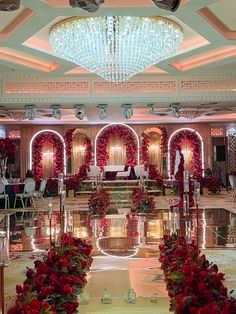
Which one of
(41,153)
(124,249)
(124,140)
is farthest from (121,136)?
(124,249)

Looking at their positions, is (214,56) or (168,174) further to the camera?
(168,174)

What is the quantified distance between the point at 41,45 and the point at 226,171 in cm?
1433

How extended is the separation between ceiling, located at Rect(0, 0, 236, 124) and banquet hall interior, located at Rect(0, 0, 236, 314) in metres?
0.02

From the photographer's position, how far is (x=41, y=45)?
7.37 metres

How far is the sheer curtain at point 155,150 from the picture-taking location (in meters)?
19.8

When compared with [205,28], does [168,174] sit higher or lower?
lower

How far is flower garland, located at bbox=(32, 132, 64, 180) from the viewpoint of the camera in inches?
754

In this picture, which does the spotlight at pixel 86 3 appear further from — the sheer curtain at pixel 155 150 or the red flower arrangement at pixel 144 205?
the sheer curtain at pixel 155 150

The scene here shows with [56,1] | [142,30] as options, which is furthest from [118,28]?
[56,1]

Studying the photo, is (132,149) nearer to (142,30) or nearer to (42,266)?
(142,30)

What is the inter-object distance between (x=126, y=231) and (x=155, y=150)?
12.2 m

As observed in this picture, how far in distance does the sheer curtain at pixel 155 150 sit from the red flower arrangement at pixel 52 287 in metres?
15.5

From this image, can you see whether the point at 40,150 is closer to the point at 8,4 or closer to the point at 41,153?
the point at 41,153

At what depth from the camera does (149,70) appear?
9.18 metres
